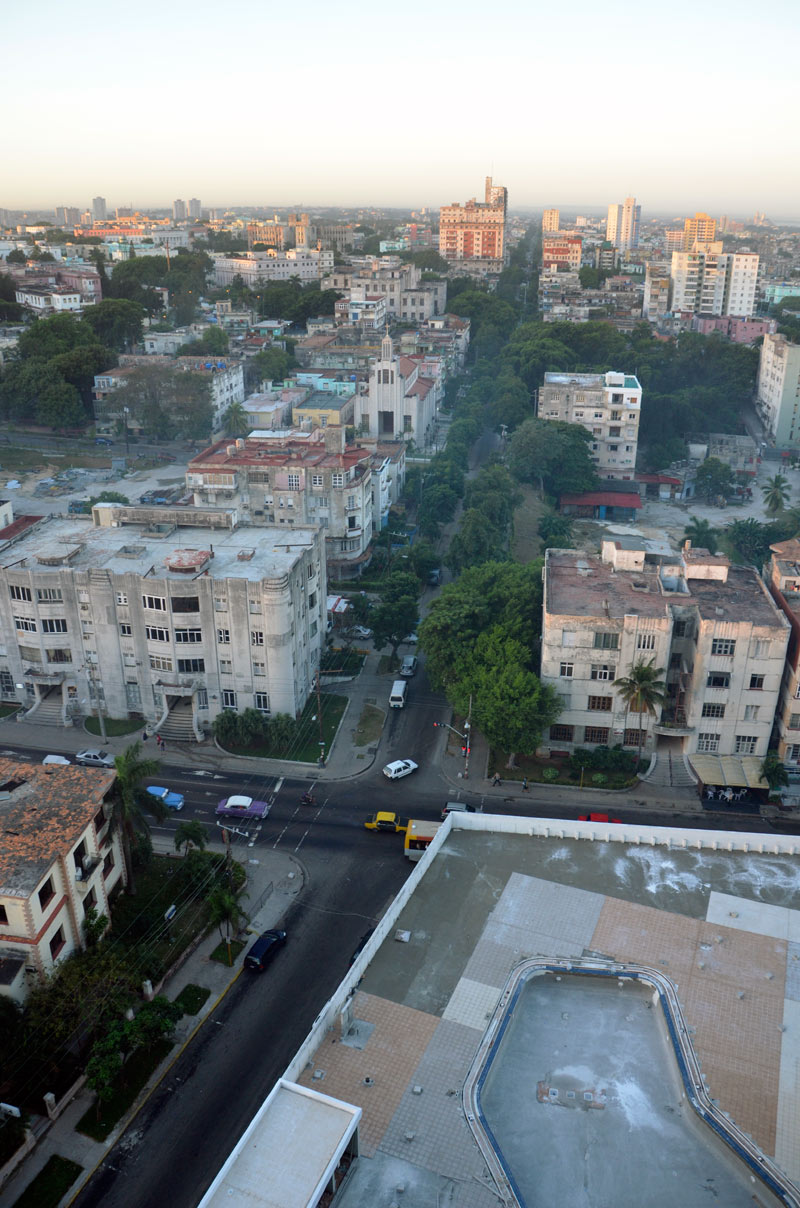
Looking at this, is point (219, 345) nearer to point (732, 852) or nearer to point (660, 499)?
point (660, 499)

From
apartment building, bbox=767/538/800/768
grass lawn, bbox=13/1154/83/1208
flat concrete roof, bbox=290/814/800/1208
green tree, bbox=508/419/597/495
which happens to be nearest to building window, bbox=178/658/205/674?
flat concrete roof, bbox=290/814/800/1208

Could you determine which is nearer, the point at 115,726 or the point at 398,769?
the point at 398,769

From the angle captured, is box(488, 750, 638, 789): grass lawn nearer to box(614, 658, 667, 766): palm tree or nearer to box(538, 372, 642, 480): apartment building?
box(614, 658, 667, 766): palm tree

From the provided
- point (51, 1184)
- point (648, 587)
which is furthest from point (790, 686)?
point (51, 1184)

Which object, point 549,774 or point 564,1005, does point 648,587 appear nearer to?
point 549,774

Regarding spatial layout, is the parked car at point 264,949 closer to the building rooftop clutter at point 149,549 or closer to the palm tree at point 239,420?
the building rooftop clutter at point 149,549

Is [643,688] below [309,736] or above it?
above

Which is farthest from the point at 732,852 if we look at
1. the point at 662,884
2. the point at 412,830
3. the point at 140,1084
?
the point at 140,1084
